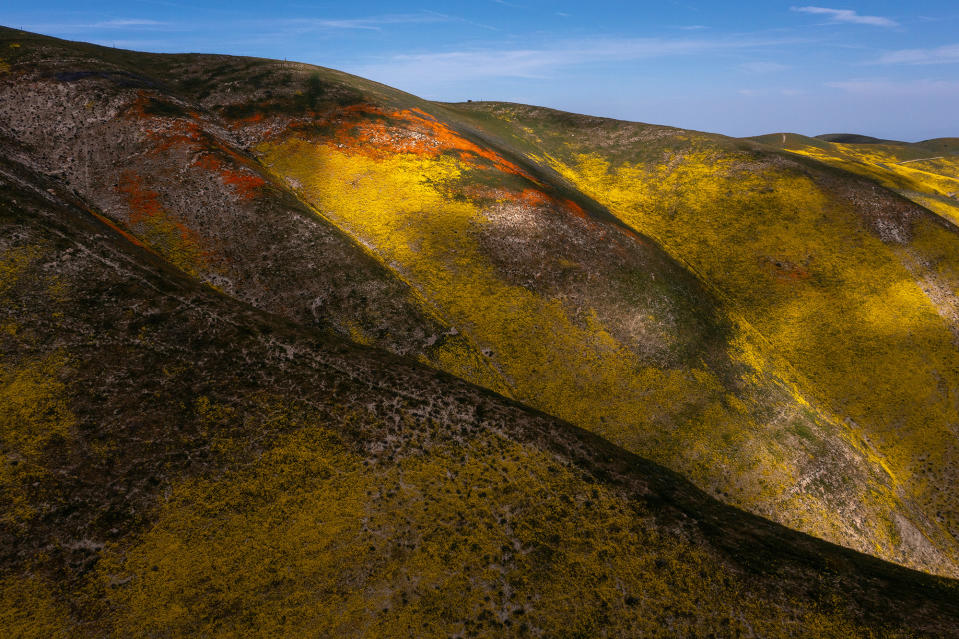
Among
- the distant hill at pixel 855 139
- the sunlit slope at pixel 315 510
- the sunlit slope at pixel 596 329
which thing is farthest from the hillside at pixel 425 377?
the distant hill at pixel 855 139

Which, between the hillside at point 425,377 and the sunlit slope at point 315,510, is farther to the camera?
the hillside at point 425,377

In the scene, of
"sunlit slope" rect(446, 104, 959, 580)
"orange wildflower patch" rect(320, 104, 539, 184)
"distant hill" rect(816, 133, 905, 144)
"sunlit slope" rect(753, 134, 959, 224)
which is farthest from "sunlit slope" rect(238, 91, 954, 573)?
"distant hill" rect(816, 133, 905, 144)

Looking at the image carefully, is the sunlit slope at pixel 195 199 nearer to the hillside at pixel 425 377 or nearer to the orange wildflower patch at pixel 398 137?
the hillside at pixel 425 377

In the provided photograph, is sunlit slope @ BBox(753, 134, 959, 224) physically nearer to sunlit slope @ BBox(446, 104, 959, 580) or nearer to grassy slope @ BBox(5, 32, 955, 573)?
sunlit slope @ BBox(446, 104, 959, 580)

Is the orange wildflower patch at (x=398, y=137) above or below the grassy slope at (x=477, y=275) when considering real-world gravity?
above

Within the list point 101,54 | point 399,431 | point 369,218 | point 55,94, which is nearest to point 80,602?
point 399,431

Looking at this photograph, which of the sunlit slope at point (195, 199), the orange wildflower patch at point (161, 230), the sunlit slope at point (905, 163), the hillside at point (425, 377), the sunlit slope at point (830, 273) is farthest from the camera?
the sunlit slope at point (905, 163)

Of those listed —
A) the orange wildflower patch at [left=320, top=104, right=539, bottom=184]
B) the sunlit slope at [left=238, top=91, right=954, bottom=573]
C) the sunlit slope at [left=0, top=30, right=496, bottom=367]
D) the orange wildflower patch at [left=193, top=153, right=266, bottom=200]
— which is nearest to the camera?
the sunlit slope at [left=238, top=91, right=954, bottom=573]
